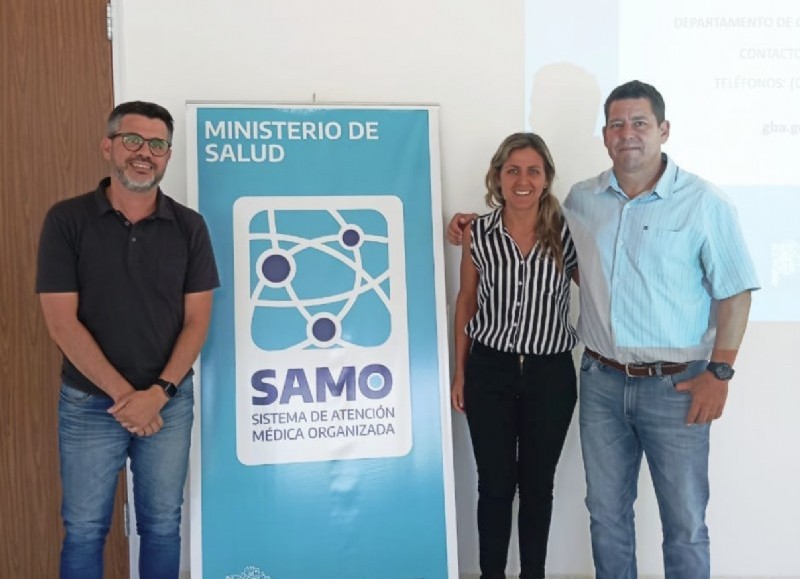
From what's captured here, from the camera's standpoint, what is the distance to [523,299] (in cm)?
227

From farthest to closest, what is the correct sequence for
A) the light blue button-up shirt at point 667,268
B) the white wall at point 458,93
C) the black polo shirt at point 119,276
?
1. the white wall at point 458,93
2. the light blue button-up shirt at point 667,268
3. the black polo shirt at point 119,276

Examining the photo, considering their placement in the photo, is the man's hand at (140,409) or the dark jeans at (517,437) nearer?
the man's hand at (140,409)

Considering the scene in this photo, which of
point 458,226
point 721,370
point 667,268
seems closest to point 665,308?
point 667,268

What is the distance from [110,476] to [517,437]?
51.8 inches

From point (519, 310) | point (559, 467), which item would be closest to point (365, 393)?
point (519, 310)

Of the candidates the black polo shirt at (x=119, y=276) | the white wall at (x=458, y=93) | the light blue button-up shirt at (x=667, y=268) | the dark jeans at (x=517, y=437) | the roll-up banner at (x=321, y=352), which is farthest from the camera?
the white wall at (x=458, y=93)

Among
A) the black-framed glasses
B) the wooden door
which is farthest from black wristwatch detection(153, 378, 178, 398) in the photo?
the wooden door

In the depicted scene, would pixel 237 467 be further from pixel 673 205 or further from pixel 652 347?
pixel 673 205

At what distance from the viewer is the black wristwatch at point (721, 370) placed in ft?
6.66

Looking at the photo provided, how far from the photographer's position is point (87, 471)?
2.02 metres

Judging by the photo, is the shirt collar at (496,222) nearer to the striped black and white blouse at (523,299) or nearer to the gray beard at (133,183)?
the striped black and white blouse at (523,299)

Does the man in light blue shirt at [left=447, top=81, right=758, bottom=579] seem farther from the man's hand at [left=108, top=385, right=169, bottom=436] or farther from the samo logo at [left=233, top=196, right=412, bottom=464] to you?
the man's hand at [left=108, top=385, right=169, bottom=436]

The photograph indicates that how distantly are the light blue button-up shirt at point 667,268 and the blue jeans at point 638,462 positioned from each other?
0.10 meters

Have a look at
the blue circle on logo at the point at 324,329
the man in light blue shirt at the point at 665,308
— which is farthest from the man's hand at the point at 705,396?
the blue circle on logo at the point at 324,329
